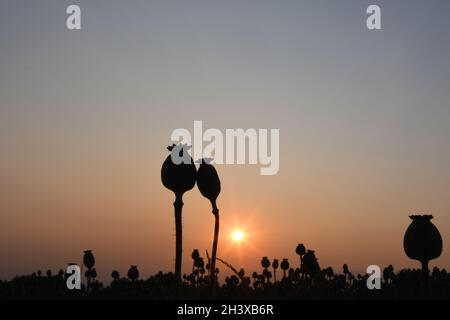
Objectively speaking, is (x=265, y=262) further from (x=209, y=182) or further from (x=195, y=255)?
(x=209, y=182)

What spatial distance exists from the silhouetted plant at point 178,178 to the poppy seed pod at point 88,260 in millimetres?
3969

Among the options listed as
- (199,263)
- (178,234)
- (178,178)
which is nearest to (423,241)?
(178,234)

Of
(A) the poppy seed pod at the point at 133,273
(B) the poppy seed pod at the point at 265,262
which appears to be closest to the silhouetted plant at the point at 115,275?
(A) the poppy seed pod at the point at 133,273

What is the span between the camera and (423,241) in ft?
58.6

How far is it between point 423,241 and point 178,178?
21.6 ft

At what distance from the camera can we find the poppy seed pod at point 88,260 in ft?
64.0

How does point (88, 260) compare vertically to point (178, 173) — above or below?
below

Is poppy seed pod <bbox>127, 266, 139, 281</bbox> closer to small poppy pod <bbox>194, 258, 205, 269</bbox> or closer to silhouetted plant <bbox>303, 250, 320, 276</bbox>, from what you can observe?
small poppy pod <bbox>194, 258, 205, 269</bbox>

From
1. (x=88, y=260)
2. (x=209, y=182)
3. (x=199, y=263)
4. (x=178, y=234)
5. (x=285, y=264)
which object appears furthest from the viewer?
(x=285, y=264)

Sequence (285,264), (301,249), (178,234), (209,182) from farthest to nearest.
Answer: (285,264) → (301,249) → (209,182) → (178,234)
